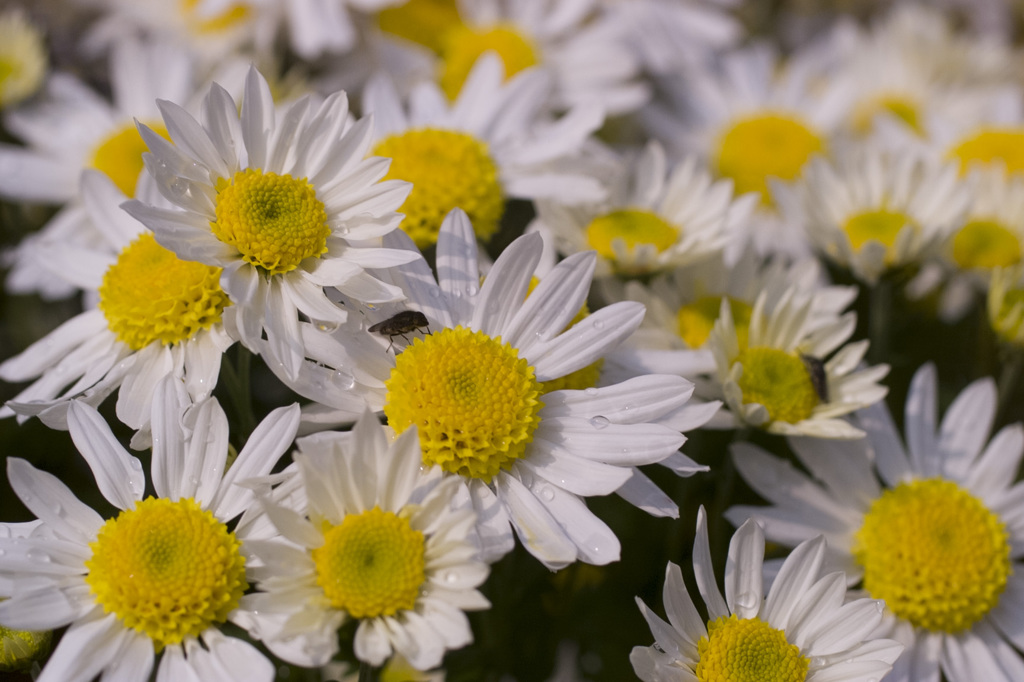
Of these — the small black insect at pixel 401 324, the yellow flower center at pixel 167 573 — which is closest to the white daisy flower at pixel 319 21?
the small black insect at pixel 401 324

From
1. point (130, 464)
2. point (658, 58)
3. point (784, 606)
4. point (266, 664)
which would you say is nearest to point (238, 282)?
point (130, 464)

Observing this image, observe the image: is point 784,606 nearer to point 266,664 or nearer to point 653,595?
point 653,595

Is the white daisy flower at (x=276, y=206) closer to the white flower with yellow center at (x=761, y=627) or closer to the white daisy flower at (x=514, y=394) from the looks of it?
the white daisy flower at (x=514, y=394)

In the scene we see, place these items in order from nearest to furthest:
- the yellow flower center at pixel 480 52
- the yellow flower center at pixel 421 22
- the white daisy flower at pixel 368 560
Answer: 1. the white daisy flower at pixel 368 560
2. the yellow flower center at pixel 480 52
3. the yellow flower center at pixel 421 22

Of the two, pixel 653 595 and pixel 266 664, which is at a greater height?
pixel 266 664

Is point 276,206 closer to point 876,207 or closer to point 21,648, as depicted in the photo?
point 21,648
